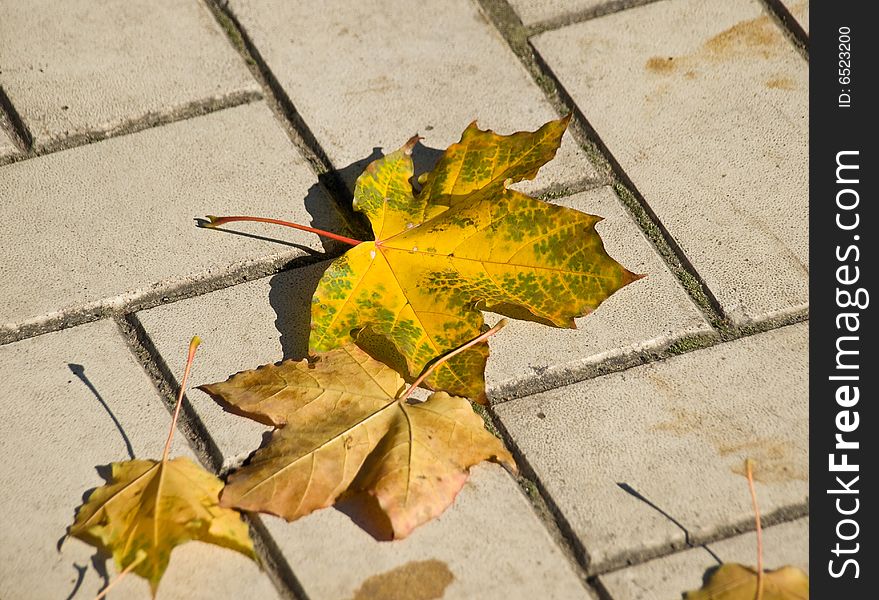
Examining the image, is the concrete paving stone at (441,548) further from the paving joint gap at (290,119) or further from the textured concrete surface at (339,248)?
the paving joint gap at (290,119)

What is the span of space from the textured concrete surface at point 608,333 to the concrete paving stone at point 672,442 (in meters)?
0.04

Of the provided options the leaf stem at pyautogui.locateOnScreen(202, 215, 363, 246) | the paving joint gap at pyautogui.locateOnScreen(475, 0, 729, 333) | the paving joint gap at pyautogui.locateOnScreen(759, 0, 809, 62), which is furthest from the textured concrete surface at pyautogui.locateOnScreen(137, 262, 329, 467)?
the paving joint gap at pyautogui.locateOnScreen(759, 0, 809, 62)

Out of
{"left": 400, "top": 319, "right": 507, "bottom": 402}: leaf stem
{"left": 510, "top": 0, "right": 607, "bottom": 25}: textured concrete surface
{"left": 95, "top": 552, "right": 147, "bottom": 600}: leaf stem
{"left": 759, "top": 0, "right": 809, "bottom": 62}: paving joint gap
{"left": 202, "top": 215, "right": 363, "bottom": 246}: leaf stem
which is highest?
{"left": 510, "top": 0, "right": 607, "bottom": 25}: textured concrete surface

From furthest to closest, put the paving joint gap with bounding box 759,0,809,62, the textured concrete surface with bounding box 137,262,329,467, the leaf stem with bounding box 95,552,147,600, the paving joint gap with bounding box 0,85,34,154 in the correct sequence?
the paving joint gap with bounding box 759,0,809,62
the paving joint gap with bounding box 0,85,34,154
the textured concrete surface with bounding box 137,262,329,467
the leaf stem with bounding box 95,552,147,600

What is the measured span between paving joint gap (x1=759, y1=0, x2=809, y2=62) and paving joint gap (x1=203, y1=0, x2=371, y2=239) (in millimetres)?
1133

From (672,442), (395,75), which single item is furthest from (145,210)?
(672,442)

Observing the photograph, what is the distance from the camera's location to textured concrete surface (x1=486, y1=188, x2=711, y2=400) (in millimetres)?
1927

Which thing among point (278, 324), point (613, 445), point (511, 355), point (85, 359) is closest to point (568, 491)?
point (613, 445)

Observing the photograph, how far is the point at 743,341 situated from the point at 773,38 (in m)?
0.89

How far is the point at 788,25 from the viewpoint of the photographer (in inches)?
99.8

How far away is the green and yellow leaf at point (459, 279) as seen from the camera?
1862 millimetres

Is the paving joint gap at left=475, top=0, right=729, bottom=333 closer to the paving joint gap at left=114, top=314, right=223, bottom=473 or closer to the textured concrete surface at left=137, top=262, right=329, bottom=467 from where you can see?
the textured concrete surface at left=137, top=262, right=329, bottom=467

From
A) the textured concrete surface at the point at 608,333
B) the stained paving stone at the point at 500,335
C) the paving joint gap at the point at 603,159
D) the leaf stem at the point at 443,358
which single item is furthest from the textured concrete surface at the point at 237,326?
the paving joint gap at the point at 603,159

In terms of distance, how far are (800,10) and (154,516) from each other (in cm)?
189
